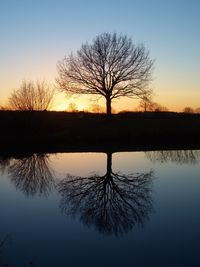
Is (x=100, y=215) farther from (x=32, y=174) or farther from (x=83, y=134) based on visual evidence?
(x=83, y=134)

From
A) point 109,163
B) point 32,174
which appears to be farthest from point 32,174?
point 109,163

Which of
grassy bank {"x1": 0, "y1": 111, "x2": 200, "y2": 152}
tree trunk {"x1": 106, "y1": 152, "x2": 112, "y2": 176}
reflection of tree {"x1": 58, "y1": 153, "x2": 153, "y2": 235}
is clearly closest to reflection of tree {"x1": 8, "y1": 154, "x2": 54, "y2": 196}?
reflection of tree {"x1": 58, "y1": 153, "x2": 153, "y2": 235}

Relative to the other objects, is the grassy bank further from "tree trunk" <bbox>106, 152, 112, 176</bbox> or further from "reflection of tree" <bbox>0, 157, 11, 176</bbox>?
"reflection of tree" <bbox>0, 157, 11, 176</bbox>

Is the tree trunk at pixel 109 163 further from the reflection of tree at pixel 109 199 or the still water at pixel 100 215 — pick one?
the reflection of tree at pixel 109 199

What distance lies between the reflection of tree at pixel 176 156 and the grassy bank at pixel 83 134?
9.35ft

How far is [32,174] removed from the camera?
1884 cm

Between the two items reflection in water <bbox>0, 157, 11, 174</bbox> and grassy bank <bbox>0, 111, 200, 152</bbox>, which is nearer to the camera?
reflection in water <bbox>0, 157, 11, 174</bbox>

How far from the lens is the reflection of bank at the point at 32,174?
1540cm

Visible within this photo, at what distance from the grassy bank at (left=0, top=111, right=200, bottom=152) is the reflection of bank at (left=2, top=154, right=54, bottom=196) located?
466 centimetres

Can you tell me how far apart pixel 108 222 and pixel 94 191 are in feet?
14.0

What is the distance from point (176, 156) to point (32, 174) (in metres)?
9.23

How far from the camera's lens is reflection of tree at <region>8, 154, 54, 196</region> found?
1542 centimetres

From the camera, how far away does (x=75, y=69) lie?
1730 inches

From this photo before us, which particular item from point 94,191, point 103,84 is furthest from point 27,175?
point 103,84
